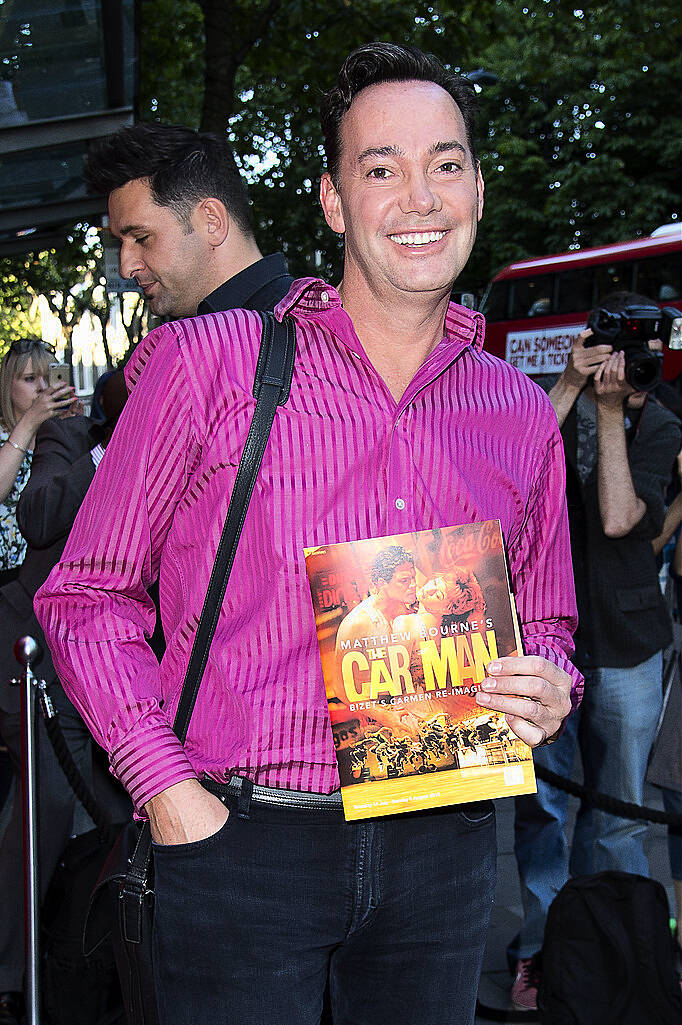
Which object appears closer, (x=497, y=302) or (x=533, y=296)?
(x=533, y=296)

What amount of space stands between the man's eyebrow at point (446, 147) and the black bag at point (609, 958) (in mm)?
2271

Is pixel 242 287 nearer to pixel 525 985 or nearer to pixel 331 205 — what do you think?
pixel 331 205

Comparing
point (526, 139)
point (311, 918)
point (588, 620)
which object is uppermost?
point (526, 139)

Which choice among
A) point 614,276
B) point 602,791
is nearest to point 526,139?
point 614,276

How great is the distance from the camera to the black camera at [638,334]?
364cm

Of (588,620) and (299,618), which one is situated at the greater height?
(299,618)

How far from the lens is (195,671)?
166 centimetres

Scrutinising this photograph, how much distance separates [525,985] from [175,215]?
2639mm

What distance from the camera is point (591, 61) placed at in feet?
86.9

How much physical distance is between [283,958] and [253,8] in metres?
10.1

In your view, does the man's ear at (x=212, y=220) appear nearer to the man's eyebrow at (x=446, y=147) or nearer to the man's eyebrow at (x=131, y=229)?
the man's eyebrow at (x=131, y=229)

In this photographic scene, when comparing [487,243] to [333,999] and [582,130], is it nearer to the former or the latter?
[582,130]

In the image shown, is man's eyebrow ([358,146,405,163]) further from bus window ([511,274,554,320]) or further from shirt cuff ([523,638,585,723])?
bus window ([511,274,554,320])

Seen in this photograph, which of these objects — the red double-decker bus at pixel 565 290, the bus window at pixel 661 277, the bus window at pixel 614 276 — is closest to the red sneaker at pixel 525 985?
the red double-decker bus at pixel 565 290
